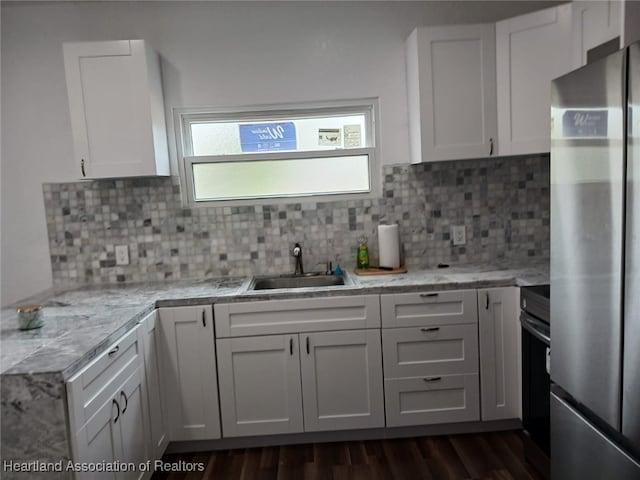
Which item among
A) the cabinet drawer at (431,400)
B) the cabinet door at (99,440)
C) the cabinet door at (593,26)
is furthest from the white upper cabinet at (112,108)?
the cabinet door at (593,26)

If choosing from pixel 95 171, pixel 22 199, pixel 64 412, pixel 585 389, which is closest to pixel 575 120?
pixel 585 389

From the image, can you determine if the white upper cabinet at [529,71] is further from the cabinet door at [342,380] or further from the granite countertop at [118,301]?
the cabinet door at [342,380]

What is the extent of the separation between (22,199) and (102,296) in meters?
0.93

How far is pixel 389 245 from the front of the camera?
2869 millimetres

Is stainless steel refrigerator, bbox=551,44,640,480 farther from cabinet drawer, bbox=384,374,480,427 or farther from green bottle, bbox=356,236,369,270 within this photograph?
green bottle, bbox=356,236,369,270

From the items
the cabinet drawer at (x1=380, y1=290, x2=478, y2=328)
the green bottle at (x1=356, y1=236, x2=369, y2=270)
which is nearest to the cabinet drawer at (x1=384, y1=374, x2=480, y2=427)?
the cabinet drawer at (x1=380, y1=290, x2=478, y2=328)

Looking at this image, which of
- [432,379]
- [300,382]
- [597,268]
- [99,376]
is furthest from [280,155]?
[597,268]

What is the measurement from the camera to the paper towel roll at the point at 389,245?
9.41 feet

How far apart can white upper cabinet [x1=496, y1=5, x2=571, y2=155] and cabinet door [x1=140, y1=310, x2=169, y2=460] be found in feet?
7.04

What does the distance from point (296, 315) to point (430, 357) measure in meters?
0.76

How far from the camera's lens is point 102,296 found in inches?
102

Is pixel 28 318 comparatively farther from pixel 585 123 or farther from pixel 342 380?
pixel 585 123

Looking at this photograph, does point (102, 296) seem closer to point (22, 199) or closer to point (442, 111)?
point (22, 199)

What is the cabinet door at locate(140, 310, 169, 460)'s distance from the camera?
2.23 meters
